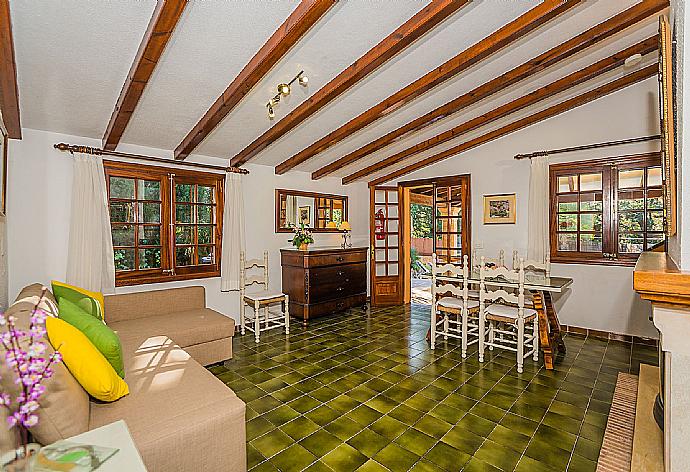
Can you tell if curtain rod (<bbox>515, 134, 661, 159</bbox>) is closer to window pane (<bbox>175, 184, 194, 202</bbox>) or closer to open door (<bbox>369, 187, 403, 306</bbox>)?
open door (<bbox>369, 187, 403, 306</bbox>)

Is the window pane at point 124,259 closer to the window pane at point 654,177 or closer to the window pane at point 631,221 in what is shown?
the window pane at point 631,221

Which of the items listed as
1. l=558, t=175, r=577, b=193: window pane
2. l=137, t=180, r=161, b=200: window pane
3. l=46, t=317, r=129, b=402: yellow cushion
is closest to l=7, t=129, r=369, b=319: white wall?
l=137, t=180, r=161, b=200: window pane

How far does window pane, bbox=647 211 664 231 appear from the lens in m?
4.35

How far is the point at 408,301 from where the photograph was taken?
22.1 ft

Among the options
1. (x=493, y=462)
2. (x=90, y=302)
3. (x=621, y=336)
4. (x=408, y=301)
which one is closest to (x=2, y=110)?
(x=90, y=302)

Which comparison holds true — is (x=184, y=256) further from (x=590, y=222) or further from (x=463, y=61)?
(x=590, y=222)

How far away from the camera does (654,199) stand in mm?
4387

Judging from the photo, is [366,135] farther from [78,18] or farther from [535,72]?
[78,18]

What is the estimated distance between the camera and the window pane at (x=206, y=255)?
4781mm

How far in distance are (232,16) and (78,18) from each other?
2.94 feet

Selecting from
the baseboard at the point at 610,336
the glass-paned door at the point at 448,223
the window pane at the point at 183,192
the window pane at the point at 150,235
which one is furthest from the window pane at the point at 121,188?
the baseboard at the point at 610,336

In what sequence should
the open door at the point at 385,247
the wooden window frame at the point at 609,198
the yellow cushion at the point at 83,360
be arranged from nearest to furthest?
the yellow cushion at the point at 83,360 < the wooden window frame at the point at 609,198 < the open door at the point at 385,247

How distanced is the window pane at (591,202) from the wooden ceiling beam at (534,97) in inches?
57.4

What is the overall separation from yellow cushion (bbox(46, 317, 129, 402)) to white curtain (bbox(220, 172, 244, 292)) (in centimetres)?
296
